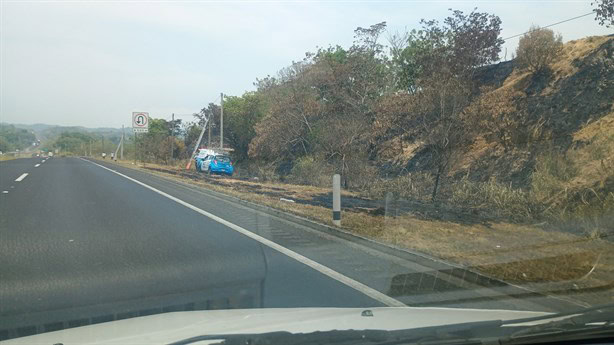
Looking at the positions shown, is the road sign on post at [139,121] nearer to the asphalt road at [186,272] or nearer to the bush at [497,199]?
the bush at [497,199]

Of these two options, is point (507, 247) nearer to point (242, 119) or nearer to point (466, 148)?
point (466, 148)

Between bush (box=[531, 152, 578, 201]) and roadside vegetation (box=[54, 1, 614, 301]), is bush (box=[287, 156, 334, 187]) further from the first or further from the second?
bush (box=[531, 152, 578, 201])

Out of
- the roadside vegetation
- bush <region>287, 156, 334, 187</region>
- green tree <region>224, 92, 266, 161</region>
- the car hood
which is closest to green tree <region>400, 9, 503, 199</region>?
the roadside vegetation

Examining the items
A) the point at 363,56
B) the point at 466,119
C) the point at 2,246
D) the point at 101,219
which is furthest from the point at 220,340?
the point at 363,56

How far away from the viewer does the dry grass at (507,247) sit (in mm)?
7730

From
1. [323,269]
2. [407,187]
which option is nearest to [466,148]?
[407,187]

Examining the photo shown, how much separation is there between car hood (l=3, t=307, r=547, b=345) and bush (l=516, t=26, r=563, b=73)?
70.0 ft

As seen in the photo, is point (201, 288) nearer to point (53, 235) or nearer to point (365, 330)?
point (365, 330)

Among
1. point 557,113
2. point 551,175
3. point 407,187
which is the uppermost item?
point 557,113

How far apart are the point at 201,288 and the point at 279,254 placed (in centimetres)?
244

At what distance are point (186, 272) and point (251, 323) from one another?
355 cm

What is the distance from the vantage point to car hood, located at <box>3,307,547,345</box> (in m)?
3.99

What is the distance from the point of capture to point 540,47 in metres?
23.3

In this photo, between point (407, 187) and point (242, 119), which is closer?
point (407, 187)
